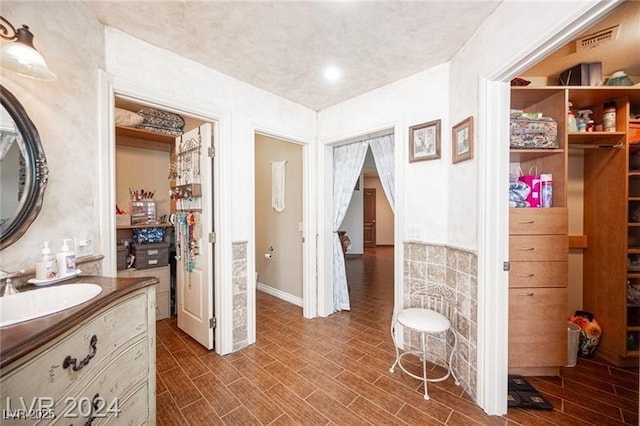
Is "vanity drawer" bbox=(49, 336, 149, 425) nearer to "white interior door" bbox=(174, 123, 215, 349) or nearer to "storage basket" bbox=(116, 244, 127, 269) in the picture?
"white interior door" bbox=(174, 123, 215, 349)

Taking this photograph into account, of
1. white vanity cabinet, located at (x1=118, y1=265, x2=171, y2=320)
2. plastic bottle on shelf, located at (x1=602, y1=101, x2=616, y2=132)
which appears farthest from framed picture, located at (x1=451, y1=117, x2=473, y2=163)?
white vanity cabinet, located at (x1=118, y1=265, x2=171, y2=320)

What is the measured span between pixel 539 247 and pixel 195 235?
3.01m

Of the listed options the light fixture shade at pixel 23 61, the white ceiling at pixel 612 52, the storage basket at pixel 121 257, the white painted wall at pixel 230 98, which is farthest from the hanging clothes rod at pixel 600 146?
the storage basket at pixel 121 257

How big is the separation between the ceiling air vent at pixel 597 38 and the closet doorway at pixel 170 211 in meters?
3.04

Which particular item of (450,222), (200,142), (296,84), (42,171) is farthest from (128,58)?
(450,222)

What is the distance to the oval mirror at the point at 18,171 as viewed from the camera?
1090 mm

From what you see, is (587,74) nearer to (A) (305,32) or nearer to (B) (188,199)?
(A) (305,32)

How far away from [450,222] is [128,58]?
2.71 meters

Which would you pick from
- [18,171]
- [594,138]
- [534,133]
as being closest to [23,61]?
[18,171]

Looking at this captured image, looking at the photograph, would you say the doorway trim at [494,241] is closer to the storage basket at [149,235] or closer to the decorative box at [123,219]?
the storage basket at [149,235]

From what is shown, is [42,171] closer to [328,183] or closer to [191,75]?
[191,75]

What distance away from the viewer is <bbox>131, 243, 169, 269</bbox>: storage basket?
286 cm

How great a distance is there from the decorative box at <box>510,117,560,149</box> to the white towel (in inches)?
102

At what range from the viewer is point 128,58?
5.69ft
